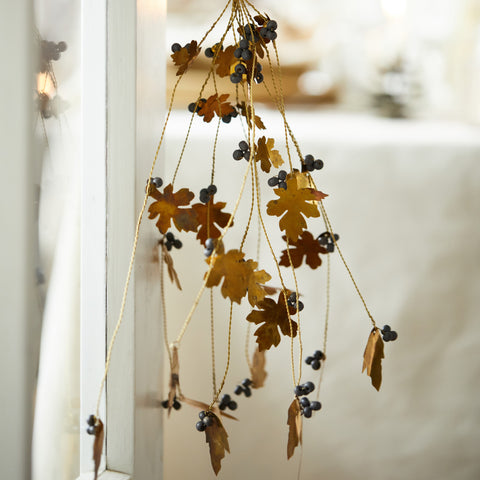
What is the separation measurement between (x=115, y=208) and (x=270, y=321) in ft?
0.81

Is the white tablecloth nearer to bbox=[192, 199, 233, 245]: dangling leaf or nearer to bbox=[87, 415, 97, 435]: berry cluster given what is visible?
bbox=[192, 199, 233, 245]: dangling leaf

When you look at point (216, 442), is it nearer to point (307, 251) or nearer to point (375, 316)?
point (307, 251)

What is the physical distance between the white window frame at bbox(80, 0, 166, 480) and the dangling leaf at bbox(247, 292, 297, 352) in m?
0.20

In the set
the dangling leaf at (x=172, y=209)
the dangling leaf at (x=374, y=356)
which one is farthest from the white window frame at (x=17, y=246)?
the dangling leaf at (x=374, y=356)

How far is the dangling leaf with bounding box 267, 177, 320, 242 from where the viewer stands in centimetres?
54

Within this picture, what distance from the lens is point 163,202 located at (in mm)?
611

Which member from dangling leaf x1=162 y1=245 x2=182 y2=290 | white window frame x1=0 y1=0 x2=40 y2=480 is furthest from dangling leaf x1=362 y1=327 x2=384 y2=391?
white window frame x1=0 y1=0 x2=40 y2=480

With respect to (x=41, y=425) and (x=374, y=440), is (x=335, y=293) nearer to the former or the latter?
(x=374, y=440)

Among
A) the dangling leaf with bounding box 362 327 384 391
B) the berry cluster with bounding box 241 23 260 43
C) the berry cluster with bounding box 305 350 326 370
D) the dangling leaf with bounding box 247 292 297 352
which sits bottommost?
the berry cluster with bounding box 305 350 326 370

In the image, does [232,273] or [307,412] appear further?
[307,412]

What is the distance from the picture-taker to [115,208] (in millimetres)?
676

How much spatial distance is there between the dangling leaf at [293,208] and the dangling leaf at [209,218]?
0.39ft

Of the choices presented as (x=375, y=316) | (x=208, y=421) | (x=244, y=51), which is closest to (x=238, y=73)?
(x=244, y=51)

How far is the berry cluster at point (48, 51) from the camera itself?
2.15 ft
